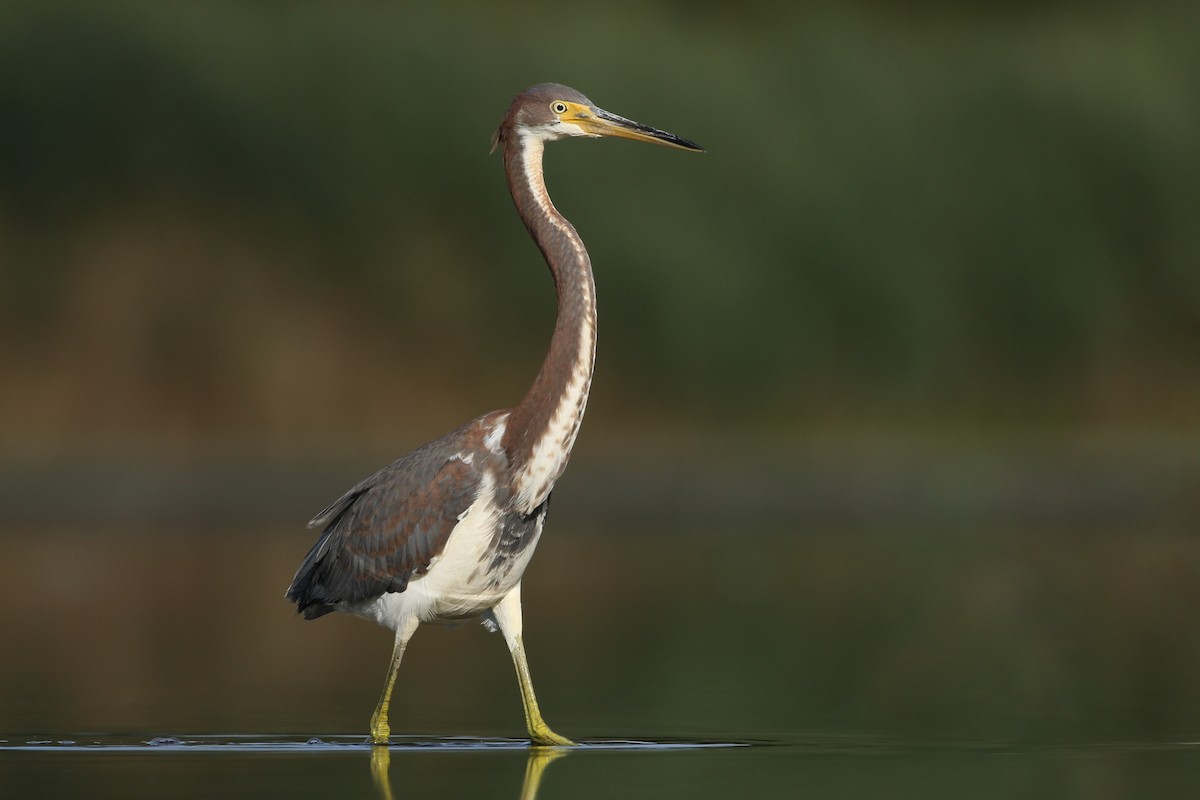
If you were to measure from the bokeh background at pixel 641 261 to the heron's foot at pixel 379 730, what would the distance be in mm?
12339

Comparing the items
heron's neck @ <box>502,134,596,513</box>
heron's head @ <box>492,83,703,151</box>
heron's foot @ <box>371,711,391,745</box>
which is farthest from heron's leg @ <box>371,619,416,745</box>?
heron's head @ <box>492,83,703,151</box>

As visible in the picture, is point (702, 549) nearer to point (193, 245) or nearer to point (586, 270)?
point (586, 270)

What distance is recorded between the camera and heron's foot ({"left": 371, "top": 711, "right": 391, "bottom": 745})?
766cm

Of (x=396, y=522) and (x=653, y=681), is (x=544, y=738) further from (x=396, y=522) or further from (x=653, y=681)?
(x=653, y=681)

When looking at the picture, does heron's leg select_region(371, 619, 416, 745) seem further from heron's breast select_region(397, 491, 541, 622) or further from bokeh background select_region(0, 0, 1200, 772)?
bokeh background select_region(0, 0, 1200, 772)

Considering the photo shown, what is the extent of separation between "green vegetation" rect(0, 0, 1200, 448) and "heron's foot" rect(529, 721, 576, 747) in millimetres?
19844

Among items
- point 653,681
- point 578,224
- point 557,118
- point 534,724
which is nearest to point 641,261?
point 578,224

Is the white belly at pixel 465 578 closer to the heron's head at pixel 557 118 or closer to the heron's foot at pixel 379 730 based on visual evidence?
the heron's foot at pixel 379 730

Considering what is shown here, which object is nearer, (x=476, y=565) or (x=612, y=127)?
(x=476, y=565)

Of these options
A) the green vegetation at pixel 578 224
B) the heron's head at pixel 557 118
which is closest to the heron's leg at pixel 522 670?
the heron's head at pixel 557 118

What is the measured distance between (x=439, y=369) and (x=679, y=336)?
3148 millimetres

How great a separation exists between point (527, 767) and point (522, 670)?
0.76 meters

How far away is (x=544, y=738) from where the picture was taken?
7.66m

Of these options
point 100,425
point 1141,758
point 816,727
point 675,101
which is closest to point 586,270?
point 816,727
